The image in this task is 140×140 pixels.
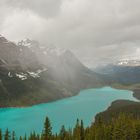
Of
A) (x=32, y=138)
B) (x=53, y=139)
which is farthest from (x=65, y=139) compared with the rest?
(x=32, y=138)

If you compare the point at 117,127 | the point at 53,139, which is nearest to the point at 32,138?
the point at 53,139

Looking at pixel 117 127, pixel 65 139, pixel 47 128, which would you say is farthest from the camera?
pixel 117 127

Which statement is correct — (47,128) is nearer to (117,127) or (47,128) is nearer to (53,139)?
(53,139)

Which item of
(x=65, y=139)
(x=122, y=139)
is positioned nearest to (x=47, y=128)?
(x=65, y=139)

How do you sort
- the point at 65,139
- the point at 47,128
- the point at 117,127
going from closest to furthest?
1. the point at 47,128
2. the point at 65,139
3. the point at 117,127

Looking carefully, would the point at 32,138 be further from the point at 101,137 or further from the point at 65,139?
the point at 101,137

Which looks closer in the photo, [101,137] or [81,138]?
[81,138]

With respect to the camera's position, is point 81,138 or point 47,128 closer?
point 47,128
